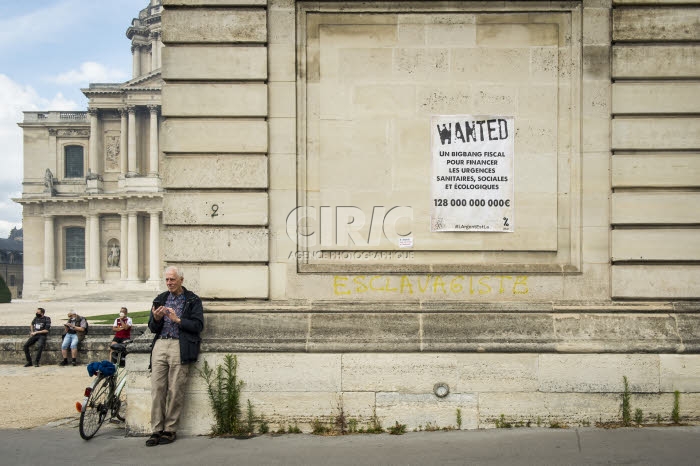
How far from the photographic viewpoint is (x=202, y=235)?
720 centimetres

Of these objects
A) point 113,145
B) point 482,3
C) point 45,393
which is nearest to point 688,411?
point 482,3

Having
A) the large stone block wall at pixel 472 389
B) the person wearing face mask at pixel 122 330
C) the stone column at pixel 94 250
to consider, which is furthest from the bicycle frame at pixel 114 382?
the stone column at pixel 94 250

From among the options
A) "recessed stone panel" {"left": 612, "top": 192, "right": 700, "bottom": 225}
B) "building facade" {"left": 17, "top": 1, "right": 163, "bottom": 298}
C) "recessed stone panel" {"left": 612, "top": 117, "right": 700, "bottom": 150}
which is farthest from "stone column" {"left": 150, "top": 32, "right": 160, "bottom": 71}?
"recessed stone panel" {"left": 612, "top": 192, "right": 700, "bottom": 225}

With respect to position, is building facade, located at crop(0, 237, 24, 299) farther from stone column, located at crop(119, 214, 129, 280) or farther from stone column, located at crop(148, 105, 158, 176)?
stone column, located at crop(148, 105, 158, 176)

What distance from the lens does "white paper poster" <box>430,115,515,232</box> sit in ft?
24.1

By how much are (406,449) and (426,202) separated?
8.86 ft

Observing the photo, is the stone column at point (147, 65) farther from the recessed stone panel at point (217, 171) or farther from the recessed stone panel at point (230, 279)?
the recessed stone panel at point (230, 279)

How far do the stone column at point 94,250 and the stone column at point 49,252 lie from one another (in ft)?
16.5

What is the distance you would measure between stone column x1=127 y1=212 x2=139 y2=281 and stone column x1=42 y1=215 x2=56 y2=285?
9571mm

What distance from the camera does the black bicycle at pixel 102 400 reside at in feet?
23.3

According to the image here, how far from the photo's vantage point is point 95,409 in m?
7.32

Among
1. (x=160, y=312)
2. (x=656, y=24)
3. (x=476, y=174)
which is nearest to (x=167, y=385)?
(x=160, y=312)

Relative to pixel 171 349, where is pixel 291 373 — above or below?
below

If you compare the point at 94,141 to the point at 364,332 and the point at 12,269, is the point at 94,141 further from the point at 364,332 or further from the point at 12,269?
the point at 364,332
